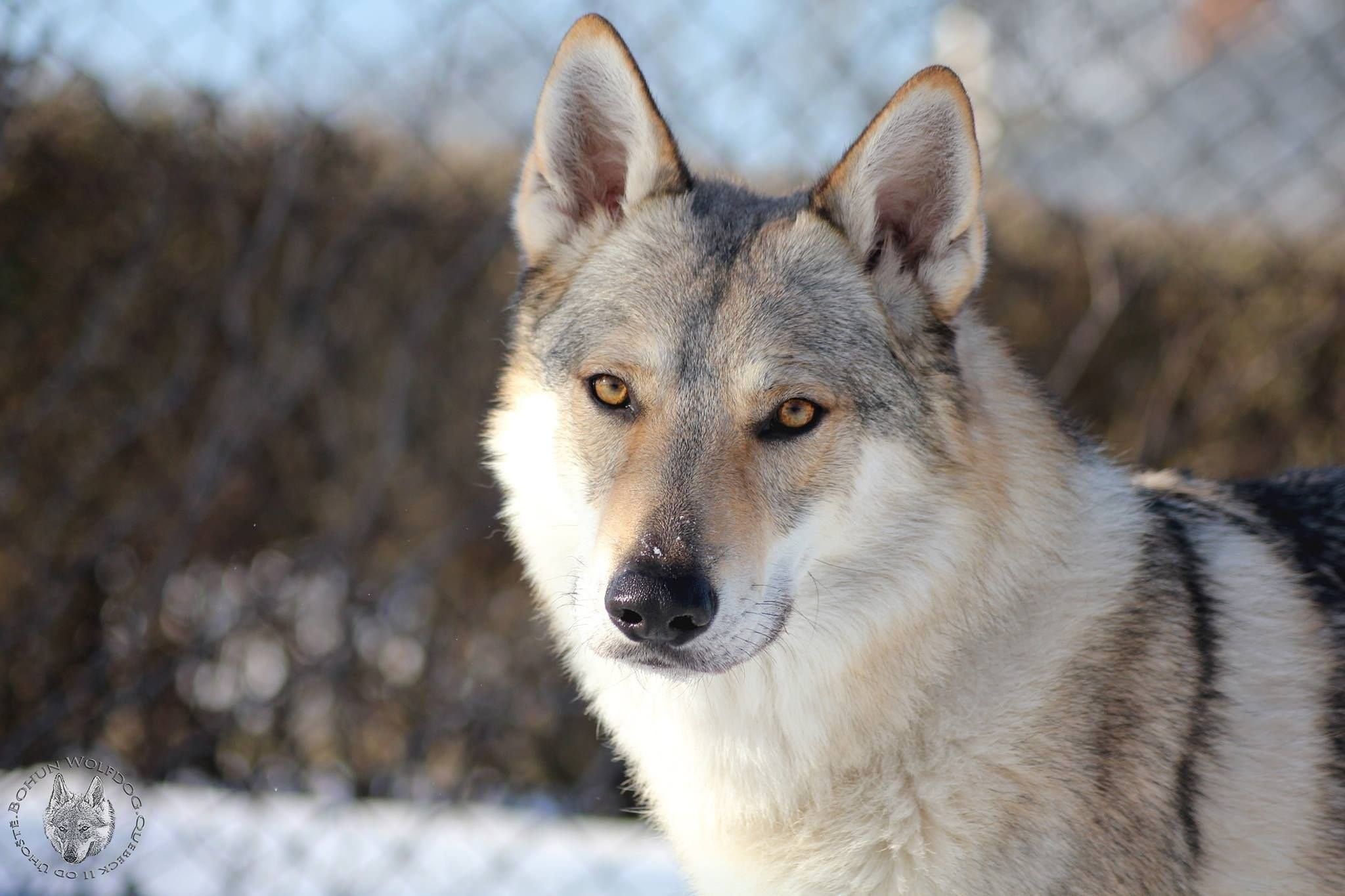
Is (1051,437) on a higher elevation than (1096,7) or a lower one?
lower

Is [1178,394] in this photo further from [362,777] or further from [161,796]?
[161,796]

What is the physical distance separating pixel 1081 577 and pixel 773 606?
62 centimetres

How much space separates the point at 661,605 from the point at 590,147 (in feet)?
3.95

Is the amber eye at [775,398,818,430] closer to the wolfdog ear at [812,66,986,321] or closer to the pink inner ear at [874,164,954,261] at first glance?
the wolfdog ear at [812,66,986,321]

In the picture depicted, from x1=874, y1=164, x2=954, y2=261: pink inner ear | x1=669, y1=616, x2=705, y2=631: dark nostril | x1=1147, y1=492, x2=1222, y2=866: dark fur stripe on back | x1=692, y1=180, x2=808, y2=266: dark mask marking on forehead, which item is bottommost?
x1=669, y1=616, x2=705, y2=631: dark nostril

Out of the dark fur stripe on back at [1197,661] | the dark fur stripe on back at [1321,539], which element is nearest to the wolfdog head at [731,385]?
the dark fur stripe on back at [1197,661]

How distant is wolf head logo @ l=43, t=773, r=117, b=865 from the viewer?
11.8 feet

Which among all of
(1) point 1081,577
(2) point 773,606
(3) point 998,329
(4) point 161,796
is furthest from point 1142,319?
(4) point 161,796

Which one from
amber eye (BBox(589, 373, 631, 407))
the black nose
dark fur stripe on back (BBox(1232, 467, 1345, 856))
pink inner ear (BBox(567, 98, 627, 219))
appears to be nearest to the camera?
the black nose

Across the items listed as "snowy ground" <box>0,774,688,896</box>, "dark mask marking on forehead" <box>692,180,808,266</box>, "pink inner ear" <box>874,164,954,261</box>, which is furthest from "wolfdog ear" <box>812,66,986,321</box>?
"snowy ground" <box>0,774,688,896</box>

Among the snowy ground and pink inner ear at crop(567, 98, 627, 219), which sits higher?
pink inner ear at crop(567, 98, 627, 219)

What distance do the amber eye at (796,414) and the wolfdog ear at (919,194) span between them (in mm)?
334

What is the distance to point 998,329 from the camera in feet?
8.73

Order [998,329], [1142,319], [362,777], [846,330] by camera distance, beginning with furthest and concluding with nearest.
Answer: [1142,319] < [362,777] < [998,329] < [846,330]
